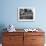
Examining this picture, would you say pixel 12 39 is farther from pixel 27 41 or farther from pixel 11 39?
pixel 27 41

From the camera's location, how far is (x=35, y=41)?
3.61 meters

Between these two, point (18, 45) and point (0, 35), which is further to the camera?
point (0, 35)

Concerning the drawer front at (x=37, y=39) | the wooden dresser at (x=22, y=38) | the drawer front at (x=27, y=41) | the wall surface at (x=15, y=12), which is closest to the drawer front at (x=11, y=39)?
the wooden dresser at (x=22, y=38)

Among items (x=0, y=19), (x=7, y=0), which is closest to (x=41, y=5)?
(x=7, y=0)

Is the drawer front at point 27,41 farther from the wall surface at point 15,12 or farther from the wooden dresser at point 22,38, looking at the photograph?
the wall surface at point 15,12

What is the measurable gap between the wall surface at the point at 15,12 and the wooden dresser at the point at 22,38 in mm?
564

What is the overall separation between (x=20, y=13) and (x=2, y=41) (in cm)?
109

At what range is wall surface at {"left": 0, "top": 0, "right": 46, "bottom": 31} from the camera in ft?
13.3

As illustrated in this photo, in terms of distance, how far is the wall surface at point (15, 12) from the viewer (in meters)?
4.05

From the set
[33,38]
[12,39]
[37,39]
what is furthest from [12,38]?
[37,39]

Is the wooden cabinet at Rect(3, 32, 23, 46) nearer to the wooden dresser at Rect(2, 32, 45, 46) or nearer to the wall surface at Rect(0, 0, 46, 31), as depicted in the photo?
the wooden dresser at Rect(2, 32, 45, 46)

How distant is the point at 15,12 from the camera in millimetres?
4070

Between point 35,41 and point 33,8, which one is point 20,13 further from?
point 35,41

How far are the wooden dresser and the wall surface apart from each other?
0.56 m
